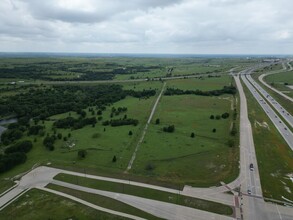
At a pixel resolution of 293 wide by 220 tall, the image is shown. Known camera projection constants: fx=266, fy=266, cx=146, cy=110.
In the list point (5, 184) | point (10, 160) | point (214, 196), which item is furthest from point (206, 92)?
point (5, 184)

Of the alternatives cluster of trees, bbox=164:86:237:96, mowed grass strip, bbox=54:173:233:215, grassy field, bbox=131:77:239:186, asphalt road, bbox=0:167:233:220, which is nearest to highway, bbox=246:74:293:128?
cluster of trees, bbox=164:86:237:96

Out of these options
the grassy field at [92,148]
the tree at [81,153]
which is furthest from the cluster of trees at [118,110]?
the tree at [81,153]

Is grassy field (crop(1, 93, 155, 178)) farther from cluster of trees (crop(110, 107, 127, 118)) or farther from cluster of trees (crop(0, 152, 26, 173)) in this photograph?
cluster of trees (crop(110, 107, 127, 118))

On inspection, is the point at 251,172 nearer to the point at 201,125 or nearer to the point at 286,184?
the point at 286,184

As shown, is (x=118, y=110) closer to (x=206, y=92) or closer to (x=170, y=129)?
(x=170, y=129)

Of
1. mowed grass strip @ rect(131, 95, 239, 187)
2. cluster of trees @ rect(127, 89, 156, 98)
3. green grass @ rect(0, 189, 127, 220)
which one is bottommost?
cluster of trees @ rect(127, 89, 156, 98)

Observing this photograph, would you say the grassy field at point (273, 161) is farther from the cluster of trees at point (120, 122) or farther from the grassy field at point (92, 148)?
the cluster of trees at point (120, 122)
